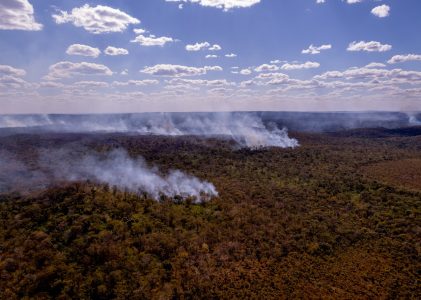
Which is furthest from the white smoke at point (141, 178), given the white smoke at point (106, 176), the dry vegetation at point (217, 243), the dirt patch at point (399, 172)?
the dirt patch at point (399, 172)

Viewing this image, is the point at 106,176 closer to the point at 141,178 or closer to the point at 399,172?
the point at 141,178

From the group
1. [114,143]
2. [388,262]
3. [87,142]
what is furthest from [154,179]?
[87,142]

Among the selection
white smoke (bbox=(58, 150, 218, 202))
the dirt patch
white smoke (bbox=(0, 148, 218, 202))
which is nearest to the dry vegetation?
white smoke (bbox=(58, 150, 218, 202))

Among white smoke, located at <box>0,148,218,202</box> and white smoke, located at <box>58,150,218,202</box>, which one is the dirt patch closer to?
white smoke, located at <box>0,148,218,202</box>

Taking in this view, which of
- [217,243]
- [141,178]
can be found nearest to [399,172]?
[141,178]

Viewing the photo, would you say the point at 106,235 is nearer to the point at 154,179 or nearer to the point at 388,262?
the point at 154,179

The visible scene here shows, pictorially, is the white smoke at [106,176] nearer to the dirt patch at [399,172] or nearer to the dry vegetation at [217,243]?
the dry vegetation at [217,243]
